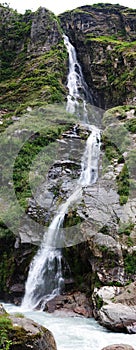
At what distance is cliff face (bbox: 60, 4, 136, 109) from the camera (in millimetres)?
30562

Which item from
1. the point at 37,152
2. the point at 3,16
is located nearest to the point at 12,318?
the point at 37,152

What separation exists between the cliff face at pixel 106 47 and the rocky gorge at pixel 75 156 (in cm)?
11

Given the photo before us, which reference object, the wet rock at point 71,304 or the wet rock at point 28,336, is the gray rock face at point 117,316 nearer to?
the wet rock at point 71,304

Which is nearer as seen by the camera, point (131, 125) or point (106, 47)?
point (131, 125)

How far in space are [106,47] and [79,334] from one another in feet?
102

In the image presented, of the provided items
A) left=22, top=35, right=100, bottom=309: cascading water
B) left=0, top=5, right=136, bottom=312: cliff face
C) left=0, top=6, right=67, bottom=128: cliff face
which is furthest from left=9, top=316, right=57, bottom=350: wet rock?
left=0, top=6, right=67, bottom=128: cliff face

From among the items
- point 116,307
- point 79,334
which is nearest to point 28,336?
point 79,334

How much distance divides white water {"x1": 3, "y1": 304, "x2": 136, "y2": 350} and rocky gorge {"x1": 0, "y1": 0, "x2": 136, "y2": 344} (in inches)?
16.8

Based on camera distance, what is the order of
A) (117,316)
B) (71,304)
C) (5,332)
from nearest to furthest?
(5,332) → (117,316) → (71,304)

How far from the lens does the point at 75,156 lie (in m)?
21.5

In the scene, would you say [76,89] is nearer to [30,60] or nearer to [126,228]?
[30,60]

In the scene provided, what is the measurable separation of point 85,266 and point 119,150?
30.7 ft

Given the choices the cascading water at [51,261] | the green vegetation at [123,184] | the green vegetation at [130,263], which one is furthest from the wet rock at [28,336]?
the green vegetation at [123,184]

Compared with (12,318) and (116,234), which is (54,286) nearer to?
(116,234)
